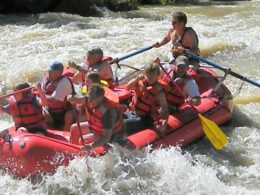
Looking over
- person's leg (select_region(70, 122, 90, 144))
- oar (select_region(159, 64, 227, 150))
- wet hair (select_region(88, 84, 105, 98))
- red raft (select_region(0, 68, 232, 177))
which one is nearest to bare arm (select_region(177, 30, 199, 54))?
red raft (select_region(0, 68, 232, 177))

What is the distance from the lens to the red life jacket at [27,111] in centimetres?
510

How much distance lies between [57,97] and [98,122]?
2.27ft

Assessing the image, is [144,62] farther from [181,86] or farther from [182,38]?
[181,86]

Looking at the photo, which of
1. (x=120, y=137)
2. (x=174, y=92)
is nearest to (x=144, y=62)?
(x=174, y=92)

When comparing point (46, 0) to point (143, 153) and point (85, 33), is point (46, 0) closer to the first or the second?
point (85, 33)

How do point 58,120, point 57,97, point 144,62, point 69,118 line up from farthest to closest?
point 144,62 < point 58,120 < point 69,118 < point 57,97

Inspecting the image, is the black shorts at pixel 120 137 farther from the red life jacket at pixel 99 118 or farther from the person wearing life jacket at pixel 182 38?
the person wearing life jacket at pixel 182 38

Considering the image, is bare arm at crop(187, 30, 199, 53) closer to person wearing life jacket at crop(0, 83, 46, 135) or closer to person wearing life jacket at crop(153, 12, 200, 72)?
person wearing life jacket at crop(153, 12, 200, 72)

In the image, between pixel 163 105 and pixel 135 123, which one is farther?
pixel 135 123

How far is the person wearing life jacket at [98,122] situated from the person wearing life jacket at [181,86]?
0.95 metres

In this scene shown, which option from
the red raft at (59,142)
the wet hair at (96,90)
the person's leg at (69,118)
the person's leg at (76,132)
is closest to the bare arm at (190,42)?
the red raft at (59,142)

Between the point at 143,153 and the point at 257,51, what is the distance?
5884 millimetres

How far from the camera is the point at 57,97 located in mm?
5430

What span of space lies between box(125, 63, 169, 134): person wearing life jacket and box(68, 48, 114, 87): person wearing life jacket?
1.07 feet
